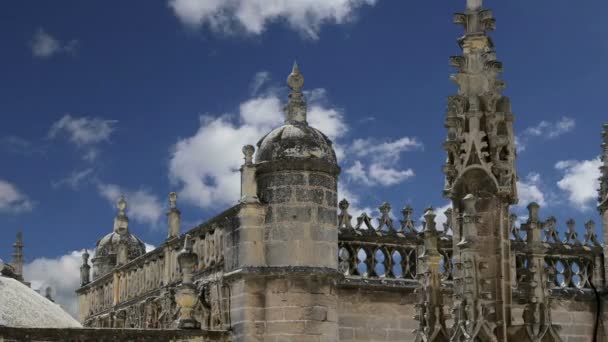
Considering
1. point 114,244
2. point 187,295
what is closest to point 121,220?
point 114,244

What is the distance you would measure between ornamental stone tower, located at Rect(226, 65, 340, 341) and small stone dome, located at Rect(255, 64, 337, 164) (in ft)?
0.05

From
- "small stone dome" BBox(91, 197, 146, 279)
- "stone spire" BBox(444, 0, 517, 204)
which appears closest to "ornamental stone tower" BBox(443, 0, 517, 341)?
"stone spire" BBox(444, 0, 517, 204)

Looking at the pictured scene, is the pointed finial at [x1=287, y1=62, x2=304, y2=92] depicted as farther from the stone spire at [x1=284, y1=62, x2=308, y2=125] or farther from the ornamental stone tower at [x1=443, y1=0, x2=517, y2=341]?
the ornamental stone tower at [x1=443, y1=0, x2=517, y2=341]

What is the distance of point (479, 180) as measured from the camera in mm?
8820

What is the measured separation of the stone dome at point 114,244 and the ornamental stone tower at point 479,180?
1634 centimetres

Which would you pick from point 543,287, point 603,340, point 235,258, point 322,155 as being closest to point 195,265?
point 235,258

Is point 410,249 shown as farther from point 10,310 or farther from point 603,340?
point 10,310

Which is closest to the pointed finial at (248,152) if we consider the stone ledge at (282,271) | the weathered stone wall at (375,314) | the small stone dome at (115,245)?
the stone ledge at (282,271)

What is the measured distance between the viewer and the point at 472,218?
856 cm

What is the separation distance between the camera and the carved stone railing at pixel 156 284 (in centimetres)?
1564

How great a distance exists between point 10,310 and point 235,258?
126 inches

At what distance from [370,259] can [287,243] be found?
1805mm

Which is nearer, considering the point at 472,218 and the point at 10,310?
the point at 472,218

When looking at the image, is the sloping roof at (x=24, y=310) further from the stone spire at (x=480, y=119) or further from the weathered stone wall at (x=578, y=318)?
the weathered stone wall at (x=578, y=318)
